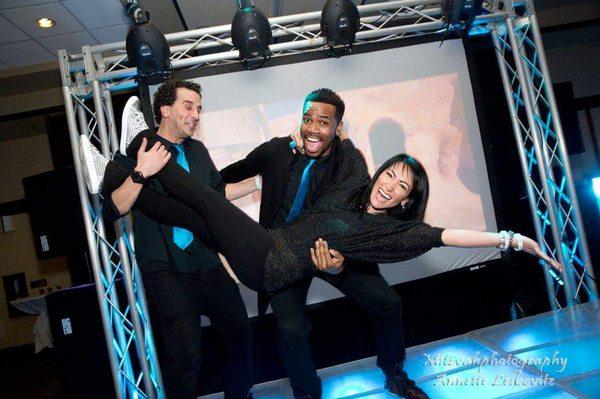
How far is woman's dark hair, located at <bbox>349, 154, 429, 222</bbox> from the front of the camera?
2102 millimetres

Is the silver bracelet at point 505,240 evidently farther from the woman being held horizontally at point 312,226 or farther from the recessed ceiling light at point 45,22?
the recessed ceiling light at point 45,22

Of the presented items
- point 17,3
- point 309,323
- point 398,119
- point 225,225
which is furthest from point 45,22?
point 309,323

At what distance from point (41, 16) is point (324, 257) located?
3.69 meters

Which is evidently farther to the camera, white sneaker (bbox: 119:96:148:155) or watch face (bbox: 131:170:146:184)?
white sneaker (bbox: 119:96:148:155)

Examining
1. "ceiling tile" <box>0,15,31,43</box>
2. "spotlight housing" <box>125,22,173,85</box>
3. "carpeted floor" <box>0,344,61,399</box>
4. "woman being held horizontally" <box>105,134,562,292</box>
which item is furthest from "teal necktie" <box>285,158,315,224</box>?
"ceiling tile" <box>0,15,31,43</box>

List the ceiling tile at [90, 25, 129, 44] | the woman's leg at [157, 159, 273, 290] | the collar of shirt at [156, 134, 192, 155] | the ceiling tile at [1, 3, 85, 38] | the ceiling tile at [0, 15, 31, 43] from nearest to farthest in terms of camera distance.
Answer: the woman's leg at [157, 159, 273, 290] → the collar of shirt at [156, 134, 192, 155] → the ceiling tile at [1, 3, 85, 38] → the ceiling tile at [0, 15, 31, 43] → the ceiling tile at [90, 25, 129, 44]

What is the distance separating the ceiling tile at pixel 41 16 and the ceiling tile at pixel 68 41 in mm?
76

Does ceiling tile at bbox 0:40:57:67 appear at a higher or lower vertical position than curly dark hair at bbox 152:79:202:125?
higher

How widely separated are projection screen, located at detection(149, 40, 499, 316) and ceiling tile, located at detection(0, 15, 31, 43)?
2295 mm

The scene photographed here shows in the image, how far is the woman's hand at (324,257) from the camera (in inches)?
75.8

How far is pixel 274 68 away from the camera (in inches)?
127

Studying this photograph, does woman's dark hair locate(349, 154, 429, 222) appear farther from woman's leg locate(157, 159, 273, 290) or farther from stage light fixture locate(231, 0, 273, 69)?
stage light fixture locate(231, 0, 273, 69)

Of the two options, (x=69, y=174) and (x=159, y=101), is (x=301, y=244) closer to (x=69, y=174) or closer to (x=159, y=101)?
(x=159, y=101)

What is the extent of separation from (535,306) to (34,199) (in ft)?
14.1
